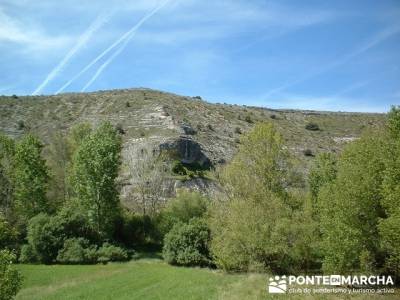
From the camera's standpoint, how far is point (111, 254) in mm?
53906

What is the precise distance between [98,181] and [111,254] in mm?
10301

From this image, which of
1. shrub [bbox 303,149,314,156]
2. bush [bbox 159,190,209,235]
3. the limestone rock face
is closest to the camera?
bush [bbox 159,190,209,235]

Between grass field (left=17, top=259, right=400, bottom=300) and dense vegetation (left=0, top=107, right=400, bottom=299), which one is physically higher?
dense vegetation (left=0, top=107, right=400, bottom=299)

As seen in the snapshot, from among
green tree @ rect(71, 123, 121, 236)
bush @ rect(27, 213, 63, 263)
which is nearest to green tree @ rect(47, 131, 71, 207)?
green tree @ rect(71, 123, 121, 236)

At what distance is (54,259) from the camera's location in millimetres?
53562

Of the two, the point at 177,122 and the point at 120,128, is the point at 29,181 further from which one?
the point at 177,122

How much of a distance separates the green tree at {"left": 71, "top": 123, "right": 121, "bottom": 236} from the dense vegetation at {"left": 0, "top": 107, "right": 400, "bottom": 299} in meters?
0.14

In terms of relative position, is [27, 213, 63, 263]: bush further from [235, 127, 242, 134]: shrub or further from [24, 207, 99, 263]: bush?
[235, 127, 242, 134]: shrub

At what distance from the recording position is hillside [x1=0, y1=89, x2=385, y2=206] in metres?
87.4

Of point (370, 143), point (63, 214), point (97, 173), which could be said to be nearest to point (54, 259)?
point (63, 214)

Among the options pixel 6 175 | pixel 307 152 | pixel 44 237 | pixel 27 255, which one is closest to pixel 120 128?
pixel 6 175

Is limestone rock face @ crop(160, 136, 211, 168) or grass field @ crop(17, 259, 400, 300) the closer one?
grass field @ crop(17, 259, 400, 300)

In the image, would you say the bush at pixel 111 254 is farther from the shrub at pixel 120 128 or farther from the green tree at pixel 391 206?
the shrub at pixel 120 128

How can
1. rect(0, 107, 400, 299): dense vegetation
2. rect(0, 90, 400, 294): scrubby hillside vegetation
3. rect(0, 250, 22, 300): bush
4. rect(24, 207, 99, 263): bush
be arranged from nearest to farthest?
1. rect(0, 250, 22, 300): bush
2. rect(0, 107, 400, 299): dense vegetation
3. rect(0, 90, 400, 294): scrubby hillside vegetation
4. rect(24, 207, 99, 263): bush
